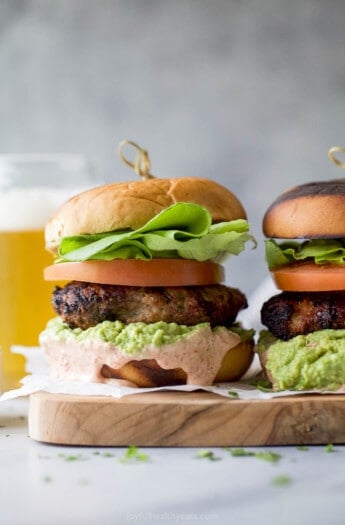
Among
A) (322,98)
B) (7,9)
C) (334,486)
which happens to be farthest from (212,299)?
(7,9)

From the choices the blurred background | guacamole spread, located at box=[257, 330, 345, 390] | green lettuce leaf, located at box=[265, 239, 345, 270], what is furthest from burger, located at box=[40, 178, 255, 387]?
the blurred background

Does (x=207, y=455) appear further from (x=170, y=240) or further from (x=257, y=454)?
(x=170, y=240)

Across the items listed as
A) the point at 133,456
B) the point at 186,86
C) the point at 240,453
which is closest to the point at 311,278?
the point at 240,453

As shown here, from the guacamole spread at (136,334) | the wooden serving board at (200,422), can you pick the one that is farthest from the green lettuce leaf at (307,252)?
the wooden serving board at (200,422)

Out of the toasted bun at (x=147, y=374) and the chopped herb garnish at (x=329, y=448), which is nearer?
the chopped herb garnish at (x=329, y=448)

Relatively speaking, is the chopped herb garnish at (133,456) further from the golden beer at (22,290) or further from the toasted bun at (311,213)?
the golden beer at (22,290)

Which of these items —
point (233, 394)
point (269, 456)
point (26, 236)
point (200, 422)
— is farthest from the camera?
point (26, 236)
